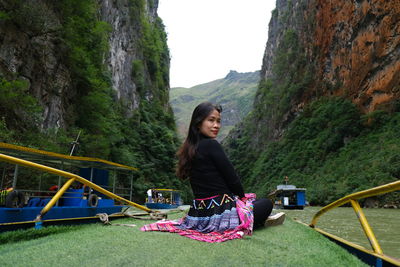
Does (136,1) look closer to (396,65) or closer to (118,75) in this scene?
(118,75)

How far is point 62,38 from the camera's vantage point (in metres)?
13.4

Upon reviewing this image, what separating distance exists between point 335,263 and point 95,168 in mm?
7325

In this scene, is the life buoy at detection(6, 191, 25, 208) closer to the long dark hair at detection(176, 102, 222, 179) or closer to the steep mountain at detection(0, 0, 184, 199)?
the long dark hair at detection(176, 102, 222, 179)

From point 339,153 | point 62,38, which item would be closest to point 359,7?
point 339,153

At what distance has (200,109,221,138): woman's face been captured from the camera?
2.88m

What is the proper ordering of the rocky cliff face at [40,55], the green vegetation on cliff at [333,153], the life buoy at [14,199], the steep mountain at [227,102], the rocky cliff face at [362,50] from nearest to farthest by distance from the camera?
the life buoy at [14,199], the rocky cliff face at [40,55], the green vegetation on cliff at [333,153], the rocky cliff face at [362,50], the steep mountain at [227,102]

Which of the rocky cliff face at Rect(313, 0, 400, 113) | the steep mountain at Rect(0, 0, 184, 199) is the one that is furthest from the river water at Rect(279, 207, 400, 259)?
the rocky cliff face at Rect(313, 0, 400, 113)

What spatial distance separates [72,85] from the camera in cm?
1502

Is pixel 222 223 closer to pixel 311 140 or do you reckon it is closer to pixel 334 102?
pixel 334 102

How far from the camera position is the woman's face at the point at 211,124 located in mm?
2879

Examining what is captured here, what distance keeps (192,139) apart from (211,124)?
0.81 feet

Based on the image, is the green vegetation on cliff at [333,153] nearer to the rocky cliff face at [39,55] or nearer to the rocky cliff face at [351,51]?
the rocky cliff face at [351,51]

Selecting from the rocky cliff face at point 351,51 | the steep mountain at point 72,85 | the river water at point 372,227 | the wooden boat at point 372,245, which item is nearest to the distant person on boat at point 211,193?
the wooden boat at point 372,245

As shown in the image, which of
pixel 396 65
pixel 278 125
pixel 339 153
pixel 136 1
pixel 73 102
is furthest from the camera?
pixel 278 125
